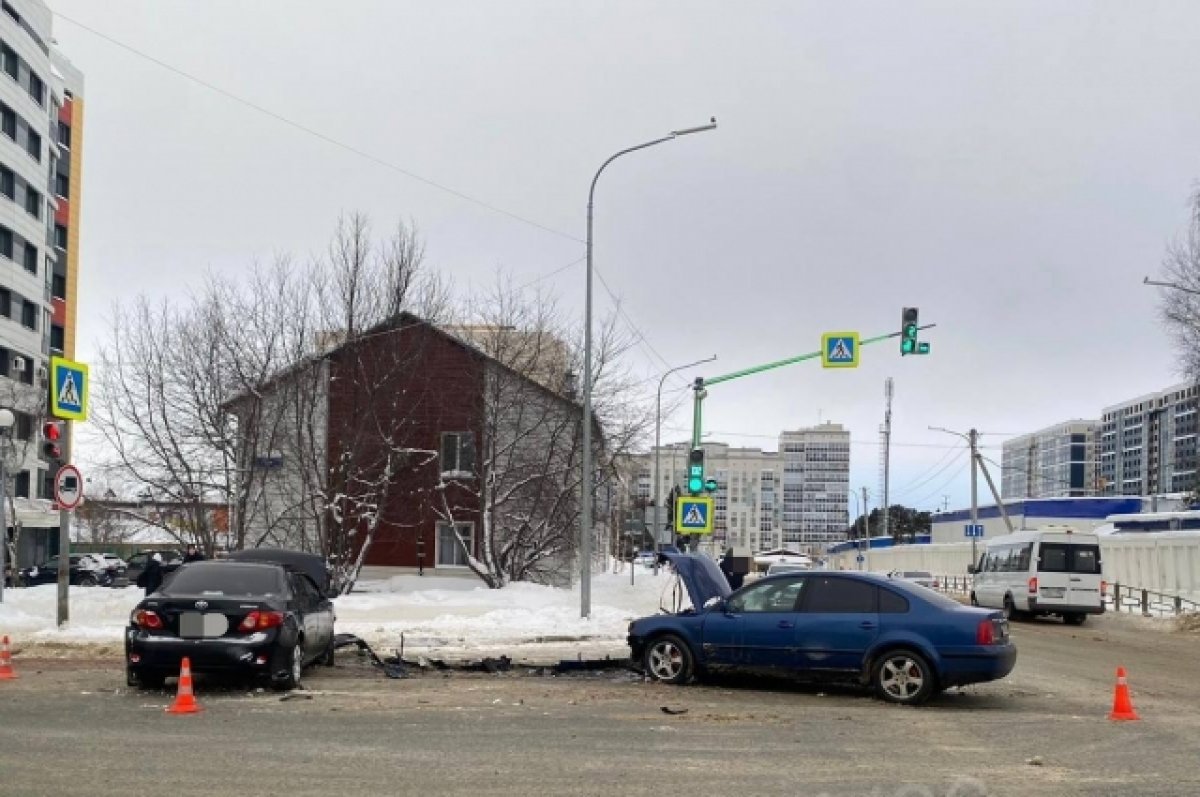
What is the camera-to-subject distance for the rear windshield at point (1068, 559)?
1206 inches

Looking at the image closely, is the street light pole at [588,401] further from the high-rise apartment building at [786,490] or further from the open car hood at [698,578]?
the high-rise apartment building at [786,490]

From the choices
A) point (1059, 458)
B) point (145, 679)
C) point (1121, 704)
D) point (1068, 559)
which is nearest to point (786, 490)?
point (1059, 458)

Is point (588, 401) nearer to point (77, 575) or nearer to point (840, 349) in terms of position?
point (840, 349)

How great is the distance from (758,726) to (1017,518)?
70247mm

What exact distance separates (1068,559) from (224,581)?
2380 cm

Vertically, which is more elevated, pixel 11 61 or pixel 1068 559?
pixel 11 61

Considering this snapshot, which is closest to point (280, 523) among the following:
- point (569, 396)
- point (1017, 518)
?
point (569, 396)

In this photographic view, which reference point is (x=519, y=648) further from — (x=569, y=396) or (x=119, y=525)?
(x=119, y=525)

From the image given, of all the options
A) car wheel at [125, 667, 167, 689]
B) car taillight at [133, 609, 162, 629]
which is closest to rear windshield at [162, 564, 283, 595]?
car taillight at [133, 609, 162, 629]

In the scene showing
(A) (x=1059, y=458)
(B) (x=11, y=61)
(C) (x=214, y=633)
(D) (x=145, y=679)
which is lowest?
(D) (x=145, y=679)

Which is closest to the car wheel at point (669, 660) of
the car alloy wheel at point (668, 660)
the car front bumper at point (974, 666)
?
the car alloy wheel at point (668, 660)

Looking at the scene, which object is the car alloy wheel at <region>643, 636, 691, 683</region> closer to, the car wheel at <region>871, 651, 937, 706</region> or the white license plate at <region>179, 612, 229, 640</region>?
the car wheel at <region>871, 651, 937, 706</region>

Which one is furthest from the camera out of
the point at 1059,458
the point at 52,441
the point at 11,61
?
the point at 1059,458

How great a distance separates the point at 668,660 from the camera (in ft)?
46.2
